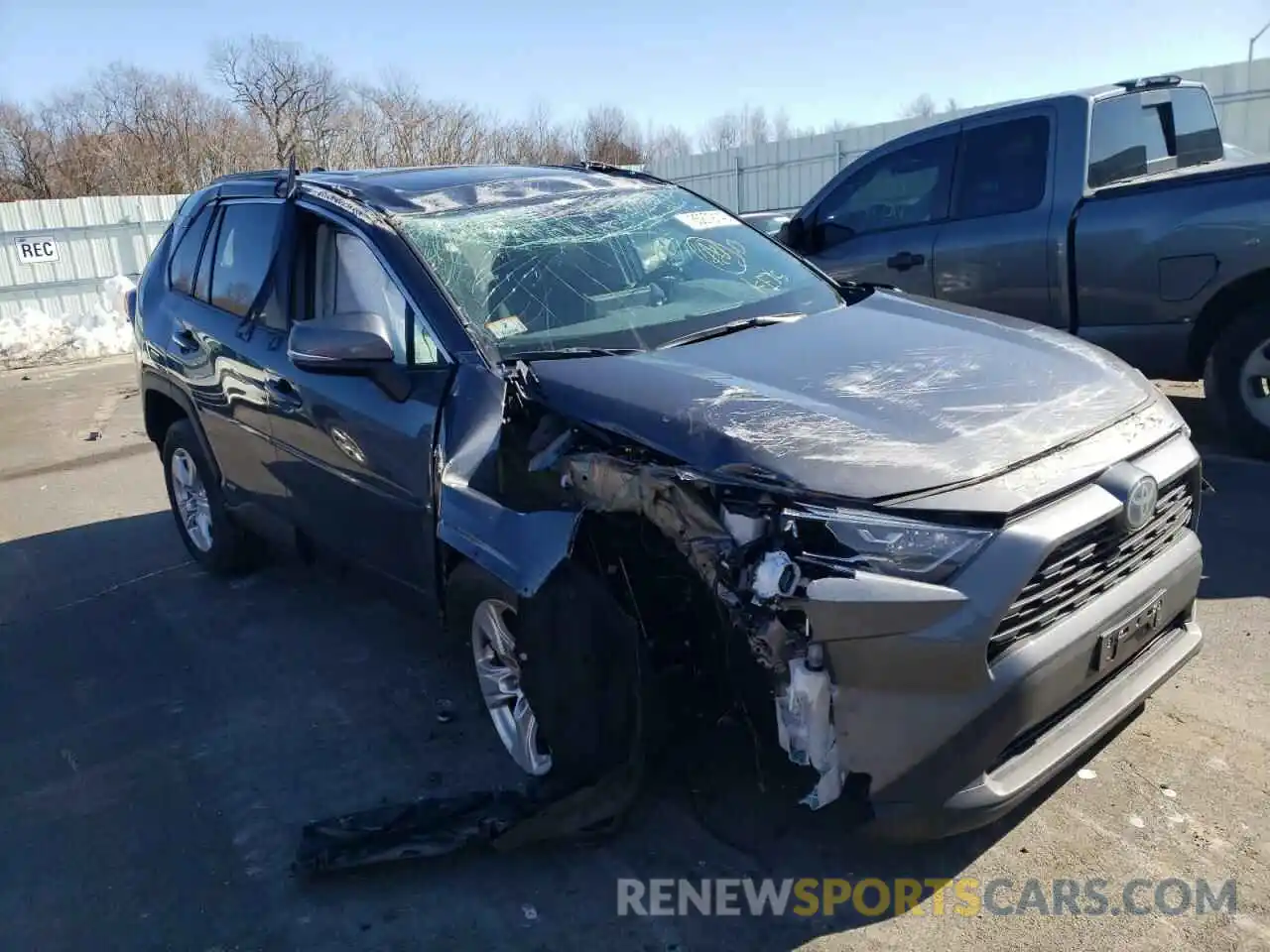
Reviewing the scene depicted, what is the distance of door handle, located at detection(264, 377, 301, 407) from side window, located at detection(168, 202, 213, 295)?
4.19 ft

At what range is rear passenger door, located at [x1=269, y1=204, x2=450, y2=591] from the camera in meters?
3.31

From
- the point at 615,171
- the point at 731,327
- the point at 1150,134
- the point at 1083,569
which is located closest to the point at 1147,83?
the point at 1150,134

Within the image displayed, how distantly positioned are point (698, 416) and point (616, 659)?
2.24 ft

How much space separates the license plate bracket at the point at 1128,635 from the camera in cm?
258

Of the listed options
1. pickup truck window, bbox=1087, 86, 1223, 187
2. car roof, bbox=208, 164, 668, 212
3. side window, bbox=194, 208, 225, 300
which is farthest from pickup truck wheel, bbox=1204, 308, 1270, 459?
side window, bbox=194, 208, 225, 300

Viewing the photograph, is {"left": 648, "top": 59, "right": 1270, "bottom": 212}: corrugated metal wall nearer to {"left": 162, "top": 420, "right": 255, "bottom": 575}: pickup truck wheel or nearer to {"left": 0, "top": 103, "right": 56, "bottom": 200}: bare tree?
{"left": 162, "top": 420, "right": 255, "bottom": 575}: pickup truck wheel

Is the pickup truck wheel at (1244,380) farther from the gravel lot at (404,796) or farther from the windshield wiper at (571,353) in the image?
the windshield wiper at (571,353)

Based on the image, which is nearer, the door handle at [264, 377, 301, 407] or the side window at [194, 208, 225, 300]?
the door handle at [264, 377, 301, 407]

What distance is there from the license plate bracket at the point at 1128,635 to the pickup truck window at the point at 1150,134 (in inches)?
158

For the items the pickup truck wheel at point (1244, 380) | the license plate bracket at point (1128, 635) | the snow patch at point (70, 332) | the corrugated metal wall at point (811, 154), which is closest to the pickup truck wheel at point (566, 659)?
the license plate bracket at point (1128, 635)

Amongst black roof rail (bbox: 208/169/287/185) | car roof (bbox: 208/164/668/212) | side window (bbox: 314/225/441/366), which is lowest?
side window (bbox: 314/225/441/366)

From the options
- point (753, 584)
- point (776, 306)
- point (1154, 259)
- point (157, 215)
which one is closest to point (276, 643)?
point (776, 306)

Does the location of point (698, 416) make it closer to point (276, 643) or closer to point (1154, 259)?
point (276, 643)

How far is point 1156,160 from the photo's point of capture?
632 centimetres
